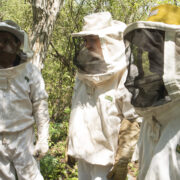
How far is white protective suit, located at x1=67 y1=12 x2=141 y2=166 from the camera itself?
105 inches

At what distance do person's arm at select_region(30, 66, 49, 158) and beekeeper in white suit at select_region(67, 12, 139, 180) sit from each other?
0.32 metres

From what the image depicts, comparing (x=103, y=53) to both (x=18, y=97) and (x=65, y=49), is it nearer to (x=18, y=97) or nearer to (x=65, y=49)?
(x=18, y=97)

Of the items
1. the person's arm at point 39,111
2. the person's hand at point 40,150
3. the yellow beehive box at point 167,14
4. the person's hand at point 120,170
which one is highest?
the yellow beehive box at point 167,14

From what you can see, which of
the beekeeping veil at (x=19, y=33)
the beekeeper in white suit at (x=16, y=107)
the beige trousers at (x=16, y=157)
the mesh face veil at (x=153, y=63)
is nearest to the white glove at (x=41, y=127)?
the beekeeper in white suit at (x=16, y=107)

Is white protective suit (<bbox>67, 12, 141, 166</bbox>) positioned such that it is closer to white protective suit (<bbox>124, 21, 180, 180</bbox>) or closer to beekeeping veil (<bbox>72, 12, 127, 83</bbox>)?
beekeeping veil (<bbox>72, 12, 127, 83</bbox>)

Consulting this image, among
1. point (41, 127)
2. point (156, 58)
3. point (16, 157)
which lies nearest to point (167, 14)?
point (156, 58)

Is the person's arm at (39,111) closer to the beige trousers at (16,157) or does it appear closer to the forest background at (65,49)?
the beige trousers at (16,157)

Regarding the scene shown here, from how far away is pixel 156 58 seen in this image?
1.63 m

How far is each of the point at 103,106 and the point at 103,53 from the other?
0.61m

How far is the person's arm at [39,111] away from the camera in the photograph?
9.30 feet

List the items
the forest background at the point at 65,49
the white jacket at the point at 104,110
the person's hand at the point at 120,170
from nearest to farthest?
1. the person's hand at the point at 120,170
2. the white jacket at the point at 104,110
3. the forest background at the point at 65,49

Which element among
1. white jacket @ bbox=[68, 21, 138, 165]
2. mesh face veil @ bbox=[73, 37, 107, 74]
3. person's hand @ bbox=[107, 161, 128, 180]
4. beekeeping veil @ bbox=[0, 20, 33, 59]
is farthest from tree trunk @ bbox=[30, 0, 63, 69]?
person's hand @ bbox=[107, 161, 128, 180]

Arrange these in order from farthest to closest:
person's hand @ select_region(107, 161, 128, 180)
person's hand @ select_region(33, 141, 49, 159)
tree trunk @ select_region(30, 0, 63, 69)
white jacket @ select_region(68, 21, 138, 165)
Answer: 1. tree trunk @ select_region(30, 0, 63, 69)
2. person's hand @ select_region(33, 141, 49, 159)
3. white jacket @ select_region(68, 21, 138, 165)
4. person's hand @ select_region(107, 161, 128, 180)

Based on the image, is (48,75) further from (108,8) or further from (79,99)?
(79,99)
